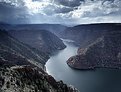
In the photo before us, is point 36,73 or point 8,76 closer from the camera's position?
point 8,76

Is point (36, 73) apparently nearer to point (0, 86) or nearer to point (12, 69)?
point (12, 69)

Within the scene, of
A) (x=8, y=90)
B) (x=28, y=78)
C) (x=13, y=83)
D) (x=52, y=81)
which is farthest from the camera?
(x=52, y=81)

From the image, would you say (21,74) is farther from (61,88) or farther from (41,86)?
(61,88)

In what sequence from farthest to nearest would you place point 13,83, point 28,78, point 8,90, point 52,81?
point 52,81
point 28,78
point 13,83
point 8,90

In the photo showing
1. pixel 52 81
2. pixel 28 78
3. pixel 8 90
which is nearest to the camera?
pixel 8 90

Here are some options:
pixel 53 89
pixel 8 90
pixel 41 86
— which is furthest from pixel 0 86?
pixel 53 89

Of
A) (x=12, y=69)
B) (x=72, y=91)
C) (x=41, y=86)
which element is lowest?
(x=72, y=91)

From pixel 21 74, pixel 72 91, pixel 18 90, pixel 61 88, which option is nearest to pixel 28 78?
pixel 21 74

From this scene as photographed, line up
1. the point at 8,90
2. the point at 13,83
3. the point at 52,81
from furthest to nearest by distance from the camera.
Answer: the point at 52,81
the point at 13,83
the point at 8,90

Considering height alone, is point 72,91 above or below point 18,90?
below
